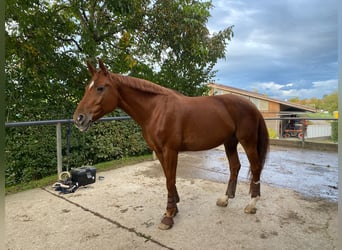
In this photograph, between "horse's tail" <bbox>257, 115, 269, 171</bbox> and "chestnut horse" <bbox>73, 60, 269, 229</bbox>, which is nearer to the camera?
"chestnut horse" <bbox>73, 60, 269, 229</bbox>

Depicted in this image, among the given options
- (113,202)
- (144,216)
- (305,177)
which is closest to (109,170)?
(113,202)

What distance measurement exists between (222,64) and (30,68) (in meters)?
4.10

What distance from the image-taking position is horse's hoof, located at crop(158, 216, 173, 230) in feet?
6.08

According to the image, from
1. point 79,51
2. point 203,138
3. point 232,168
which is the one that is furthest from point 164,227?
point 79,51

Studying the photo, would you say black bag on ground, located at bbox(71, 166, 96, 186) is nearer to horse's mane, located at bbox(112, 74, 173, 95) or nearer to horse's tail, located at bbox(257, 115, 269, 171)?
horse's mane, located at bbox(112, 74, 173, 95)

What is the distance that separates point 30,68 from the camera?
136 inches

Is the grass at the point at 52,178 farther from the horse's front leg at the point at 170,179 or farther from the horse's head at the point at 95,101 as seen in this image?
the horse's front leg at the point at 170,179

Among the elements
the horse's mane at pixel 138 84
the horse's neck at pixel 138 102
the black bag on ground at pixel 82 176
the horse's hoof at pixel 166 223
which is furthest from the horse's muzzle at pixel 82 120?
the black bag on ground at pixel 82 176

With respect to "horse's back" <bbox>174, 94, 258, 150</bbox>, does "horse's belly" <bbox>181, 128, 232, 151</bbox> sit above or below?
below

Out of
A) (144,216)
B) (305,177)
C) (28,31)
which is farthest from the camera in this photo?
(305,177)

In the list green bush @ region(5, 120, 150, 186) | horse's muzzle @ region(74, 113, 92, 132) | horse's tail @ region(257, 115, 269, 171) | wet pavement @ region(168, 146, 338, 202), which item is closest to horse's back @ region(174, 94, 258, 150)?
horse's tail @ region(257, 115, 269, 171)

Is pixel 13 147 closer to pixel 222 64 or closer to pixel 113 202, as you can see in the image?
pixel 113 202

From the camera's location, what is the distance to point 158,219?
2029 mm

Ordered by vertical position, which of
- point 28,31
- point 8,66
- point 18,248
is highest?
point 28,31
